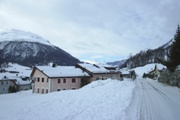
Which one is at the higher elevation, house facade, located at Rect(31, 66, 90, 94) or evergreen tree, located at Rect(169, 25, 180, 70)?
evergreen tree, located at Rect(169, 25, 180, 70)

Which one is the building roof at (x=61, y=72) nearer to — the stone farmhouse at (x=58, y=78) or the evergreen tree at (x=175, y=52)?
the stone farmhouse at (x=58, y=78)

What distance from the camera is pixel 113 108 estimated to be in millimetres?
11680

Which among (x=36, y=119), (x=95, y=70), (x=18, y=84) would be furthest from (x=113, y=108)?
(x=18, y=84)

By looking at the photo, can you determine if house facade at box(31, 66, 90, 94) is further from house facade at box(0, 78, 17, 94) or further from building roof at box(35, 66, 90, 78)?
house facade at box(0, 78, 17, 94)

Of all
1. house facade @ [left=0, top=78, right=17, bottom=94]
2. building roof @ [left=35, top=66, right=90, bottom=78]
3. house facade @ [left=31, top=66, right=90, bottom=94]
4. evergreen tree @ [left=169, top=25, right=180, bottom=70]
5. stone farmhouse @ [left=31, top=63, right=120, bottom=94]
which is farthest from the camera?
house facade @ [left=0, top=78, right=17, bottom=94]

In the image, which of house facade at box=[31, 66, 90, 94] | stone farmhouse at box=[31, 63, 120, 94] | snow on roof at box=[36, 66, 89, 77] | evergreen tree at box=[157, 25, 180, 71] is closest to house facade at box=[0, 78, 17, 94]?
stone farmhouse at box=[31, 63, 120, 94]

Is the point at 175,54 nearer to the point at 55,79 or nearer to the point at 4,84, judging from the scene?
the point at 55,79

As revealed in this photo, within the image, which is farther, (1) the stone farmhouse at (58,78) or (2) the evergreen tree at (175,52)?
(1) the stone farmhouse at (58,78)

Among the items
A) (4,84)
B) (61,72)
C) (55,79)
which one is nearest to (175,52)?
(61,72)

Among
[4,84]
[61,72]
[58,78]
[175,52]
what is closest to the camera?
[175,52]

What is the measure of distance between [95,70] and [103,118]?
4329cm

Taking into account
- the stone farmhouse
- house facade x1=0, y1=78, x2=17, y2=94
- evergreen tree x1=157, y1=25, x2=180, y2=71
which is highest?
evergreen tree x1=157, y1=25, x2=180, y2=71

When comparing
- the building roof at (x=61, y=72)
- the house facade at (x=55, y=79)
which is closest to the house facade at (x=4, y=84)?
the house facade at (x=55, y=79)

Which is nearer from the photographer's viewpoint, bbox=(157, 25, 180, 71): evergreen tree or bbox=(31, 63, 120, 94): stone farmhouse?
bbox=(157, 25, 180, 71): evergreen tree
